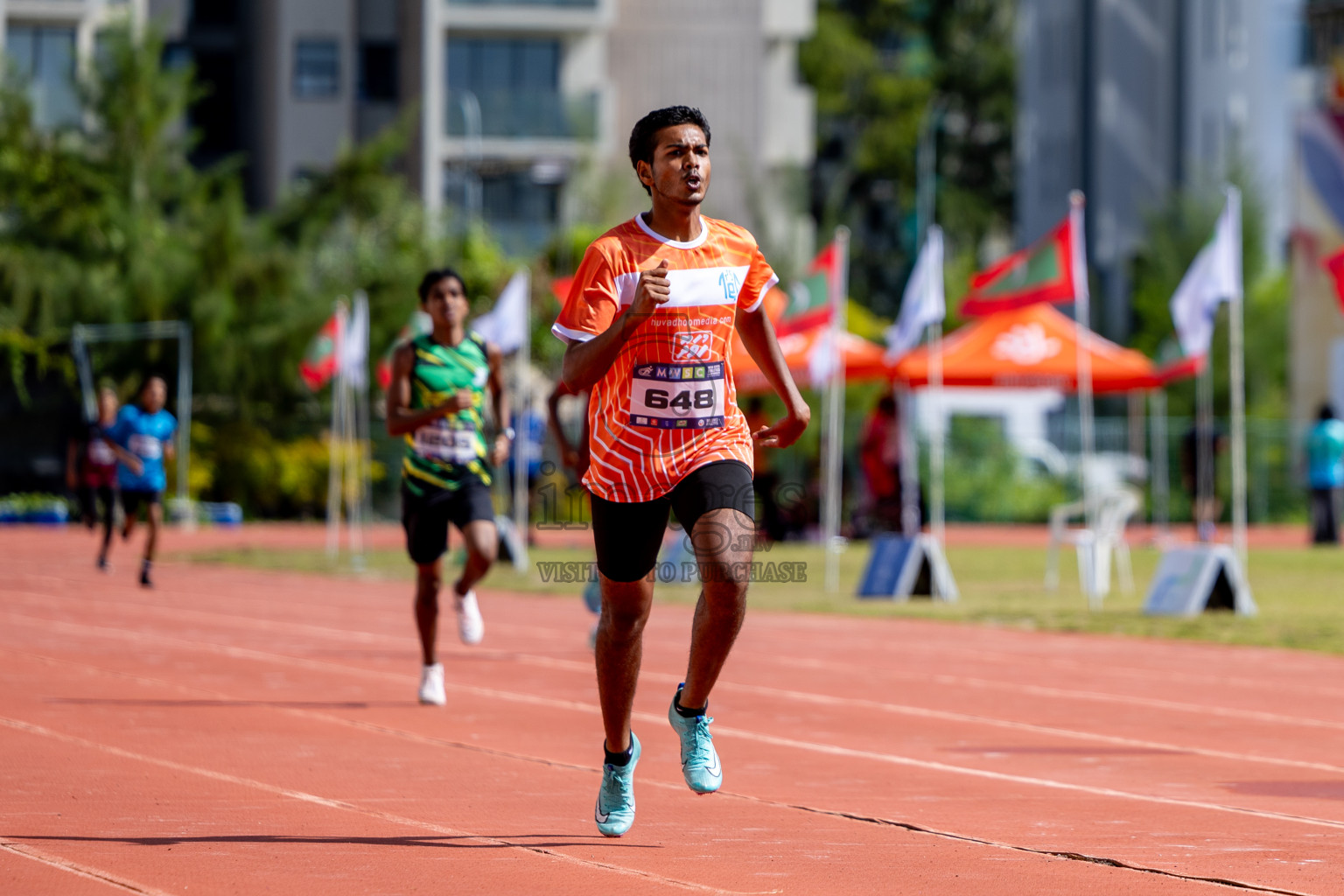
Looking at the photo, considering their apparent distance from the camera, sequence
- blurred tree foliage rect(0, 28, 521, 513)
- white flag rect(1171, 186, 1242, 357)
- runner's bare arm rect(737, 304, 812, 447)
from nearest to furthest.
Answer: runner's bare arm rect(737, 304, 812, 447), white flag rect(1171, 186, 1242, 357), blurred tree foliage rect(0, 28, 521, 513)

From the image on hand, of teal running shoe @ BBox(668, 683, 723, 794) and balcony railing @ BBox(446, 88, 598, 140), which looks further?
balcony railing @ BBox(446, 88, 598, 140)

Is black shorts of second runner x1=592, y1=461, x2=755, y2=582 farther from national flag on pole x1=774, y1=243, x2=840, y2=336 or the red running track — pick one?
national flag on pole x1=774, y1=243, x2=840, y2=336

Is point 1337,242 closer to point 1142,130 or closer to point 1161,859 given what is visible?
point 1142,130

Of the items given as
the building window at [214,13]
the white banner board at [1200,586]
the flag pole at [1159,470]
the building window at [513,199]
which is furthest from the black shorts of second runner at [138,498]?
the building window at [214,13]

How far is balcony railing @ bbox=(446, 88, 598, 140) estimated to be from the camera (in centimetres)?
4944

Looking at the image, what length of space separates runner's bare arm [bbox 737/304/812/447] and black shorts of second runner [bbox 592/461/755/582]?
35 centimetres

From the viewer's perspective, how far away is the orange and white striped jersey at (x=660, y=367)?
621cm

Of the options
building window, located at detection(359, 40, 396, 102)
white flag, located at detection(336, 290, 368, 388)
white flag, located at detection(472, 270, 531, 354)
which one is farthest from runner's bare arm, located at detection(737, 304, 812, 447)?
building window, located at detection(359, 40, 396, 102)

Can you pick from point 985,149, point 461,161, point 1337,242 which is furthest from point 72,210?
point 985,149

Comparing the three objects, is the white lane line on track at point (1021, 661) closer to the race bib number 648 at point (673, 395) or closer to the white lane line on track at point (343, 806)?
the white lane line on track at point (343, 806)

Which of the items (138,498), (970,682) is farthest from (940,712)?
(138,498)

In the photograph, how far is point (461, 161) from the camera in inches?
1973

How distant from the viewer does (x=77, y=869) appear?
5.79m

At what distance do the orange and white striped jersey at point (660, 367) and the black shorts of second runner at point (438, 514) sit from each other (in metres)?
3.81
